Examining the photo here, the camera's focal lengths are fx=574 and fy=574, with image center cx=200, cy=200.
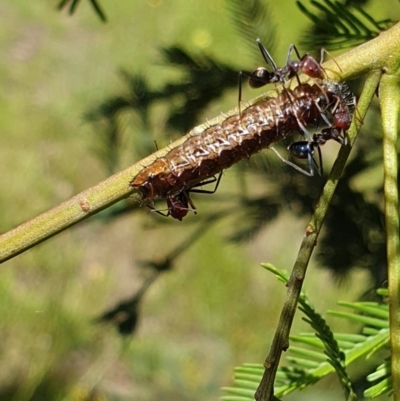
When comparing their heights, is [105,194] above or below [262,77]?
below

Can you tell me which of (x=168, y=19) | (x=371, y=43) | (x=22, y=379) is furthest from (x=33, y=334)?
(x=371, y=43)

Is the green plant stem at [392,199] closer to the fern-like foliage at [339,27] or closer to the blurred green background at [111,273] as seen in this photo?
the fern-like foliage at [339,27]

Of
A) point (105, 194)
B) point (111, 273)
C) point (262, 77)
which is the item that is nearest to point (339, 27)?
point (262, 77)

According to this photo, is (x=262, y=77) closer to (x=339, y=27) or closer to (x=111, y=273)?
(x=339, y=27)

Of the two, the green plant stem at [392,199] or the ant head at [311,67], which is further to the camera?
the ant head at [311,67]

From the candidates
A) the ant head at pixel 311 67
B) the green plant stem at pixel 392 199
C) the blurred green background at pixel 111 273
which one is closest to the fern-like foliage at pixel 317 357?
the green plant stem at pixel 392 199
